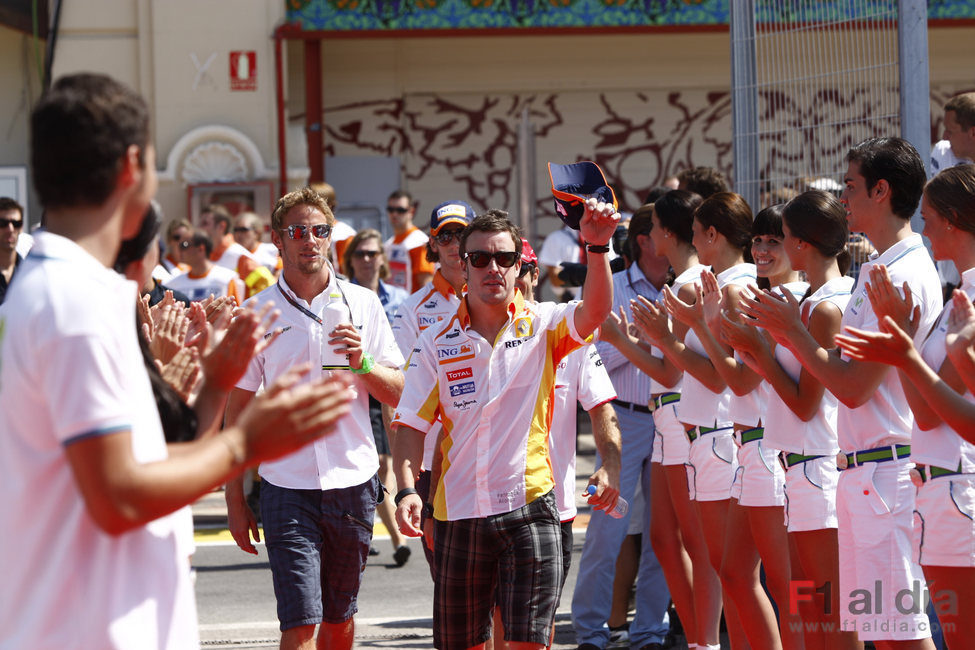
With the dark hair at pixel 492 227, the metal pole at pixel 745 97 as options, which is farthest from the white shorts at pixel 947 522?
the metal pole at pixel 745 97

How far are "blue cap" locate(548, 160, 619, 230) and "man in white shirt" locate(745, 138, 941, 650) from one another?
68cm

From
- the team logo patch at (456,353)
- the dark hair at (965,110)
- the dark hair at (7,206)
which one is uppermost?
the dark hair at (965,110)

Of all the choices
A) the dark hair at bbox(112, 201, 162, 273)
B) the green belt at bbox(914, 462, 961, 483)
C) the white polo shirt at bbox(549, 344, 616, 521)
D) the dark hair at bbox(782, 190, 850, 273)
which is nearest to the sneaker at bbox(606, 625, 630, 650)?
the white polo shirt at bbox(549, 344, 616, 521)

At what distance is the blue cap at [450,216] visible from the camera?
657 centimetres

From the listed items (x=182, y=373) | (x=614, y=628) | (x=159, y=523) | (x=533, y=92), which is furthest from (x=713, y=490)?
(x=533, y=92)

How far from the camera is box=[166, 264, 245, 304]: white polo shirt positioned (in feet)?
35.9

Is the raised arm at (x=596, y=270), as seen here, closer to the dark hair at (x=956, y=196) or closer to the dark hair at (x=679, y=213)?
the dark hair at (x=956, y=196)

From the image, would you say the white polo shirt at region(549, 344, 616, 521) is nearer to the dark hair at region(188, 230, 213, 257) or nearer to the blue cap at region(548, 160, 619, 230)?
the blue cap at region(548, 160, 619, 230)

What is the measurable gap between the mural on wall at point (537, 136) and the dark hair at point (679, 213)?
11018 mm

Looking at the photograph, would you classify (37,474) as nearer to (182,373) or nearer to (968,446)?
(182,373)

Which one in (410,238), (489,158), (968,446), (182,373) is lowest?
(968,446)

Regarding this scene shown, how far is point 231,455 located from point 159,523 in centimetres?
25

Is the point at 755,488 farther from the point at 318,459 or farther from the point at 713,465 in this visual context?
the point at 318,459

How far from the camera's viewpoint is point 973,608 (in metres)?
3.94
